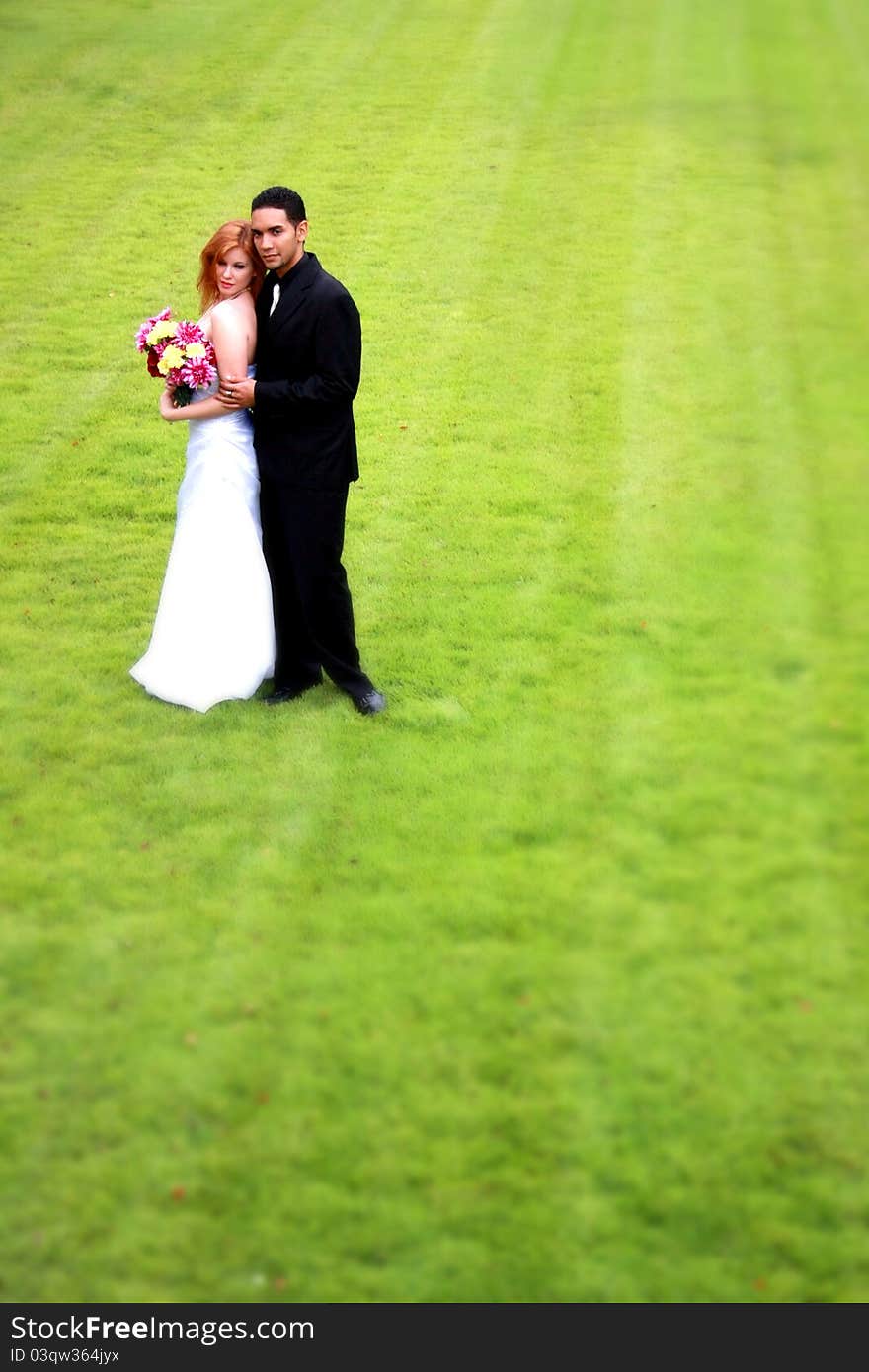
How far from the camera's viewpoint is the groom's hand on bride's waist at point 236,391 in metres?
6.16

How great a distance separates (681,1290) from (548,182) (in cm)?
1233

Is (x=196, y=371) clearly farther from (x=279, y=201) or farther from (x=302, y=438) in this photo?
A: (x=279, y=201)

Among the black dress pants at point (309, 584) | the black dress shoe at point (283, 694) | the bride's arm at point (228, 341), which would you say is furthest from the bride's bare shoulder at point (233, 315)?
the black dress shoe at point (283, 694)

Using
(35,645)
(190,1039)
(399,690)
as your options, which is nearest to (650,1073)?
(190,1039)

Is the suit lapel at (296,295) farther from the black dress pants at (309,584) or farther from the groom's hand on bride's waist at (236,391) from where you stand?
the black dress pants at (309,584)

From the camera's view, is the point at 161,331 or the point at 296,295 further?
the point at 161,331

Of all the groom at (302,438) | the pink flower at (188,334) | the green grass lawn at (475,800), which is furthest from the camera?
the pink flower at (188,334)

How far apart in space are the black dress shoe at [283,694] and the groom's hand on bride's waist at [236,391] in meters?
1.48

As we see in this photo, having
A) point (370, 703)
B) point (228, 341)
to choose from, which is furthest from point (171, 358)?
point (370, 703)

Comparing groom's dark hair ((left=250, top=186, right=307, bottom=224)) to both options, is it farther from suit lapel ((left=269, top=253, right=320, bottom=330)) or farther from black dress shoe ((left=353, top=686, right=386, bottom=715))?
black dress shoe ((left=353, top=686, right=386, bottom=715))

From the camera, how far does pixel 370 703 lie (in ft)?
22.0

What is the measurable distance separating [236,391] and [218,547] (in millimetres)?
782

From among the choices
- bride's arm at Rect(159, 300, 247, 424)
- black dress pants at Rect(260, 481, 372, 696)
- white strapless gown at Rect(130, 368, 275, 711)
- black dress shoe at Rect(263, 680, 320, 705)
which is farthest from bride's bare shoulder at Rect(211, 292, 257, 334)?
black dress shoe at Rect(263, 680, 320, 705)
